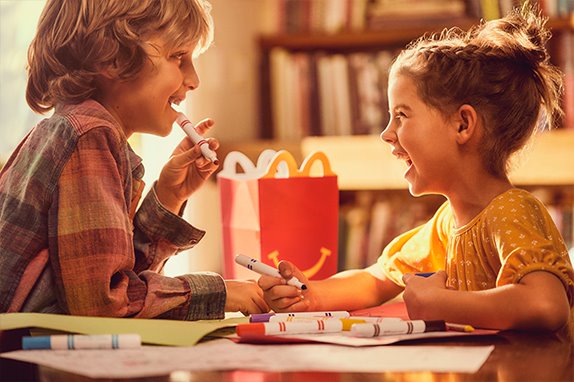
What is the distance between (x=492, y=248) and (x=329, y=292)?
0.83 ft

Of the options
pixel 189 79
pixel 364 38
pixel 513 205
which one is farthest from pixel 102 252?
pixel 364 38

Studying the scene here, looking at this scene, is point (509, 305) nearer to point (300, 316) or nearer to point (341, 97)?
A: point (300, 316)

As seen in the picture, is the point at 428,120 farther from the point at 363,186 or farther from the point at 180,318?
the point at 363,186

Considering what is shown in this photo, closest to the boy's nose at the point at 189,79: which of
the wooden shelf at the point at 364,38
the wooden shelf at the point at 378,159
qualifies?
the wooden shelf at the point at 378,159

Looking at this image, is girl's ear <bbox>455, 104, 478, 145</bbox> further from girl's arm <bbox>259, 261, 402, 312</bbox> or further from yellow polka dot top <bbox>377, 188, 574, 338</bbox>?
girl's arm <bbox>259, 261, 402, 312</bbox>

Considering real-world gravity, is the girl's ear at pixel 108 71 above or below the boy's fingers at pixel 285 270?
above

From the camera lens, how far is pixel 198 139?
1360 millimetres

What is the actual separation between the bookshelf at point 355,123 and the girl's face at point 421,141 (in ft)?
5.49

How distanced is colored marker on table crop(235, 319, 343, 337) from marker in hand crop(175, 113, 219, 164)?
16.2 inches

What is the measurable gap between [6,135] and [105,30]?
1.27 meters

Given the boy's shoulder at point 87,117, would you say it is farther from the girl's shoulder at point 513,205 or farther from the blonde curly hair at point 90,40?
the girl's shoulder at point 513,205

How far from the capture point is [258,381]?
751mm

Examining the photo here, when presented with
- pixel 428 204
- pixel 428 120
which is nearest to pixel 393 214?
pixel 428 204

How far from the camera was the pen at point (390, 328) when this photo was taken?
37.5 inches
